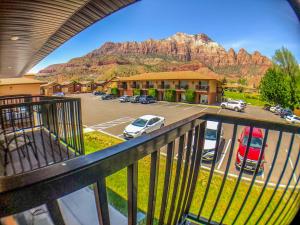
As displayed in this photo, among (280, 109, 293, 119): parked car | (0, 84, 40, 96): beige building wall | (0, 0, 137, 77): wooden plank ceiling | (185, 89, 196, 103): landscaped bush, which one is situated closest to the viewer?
(280, 109, 293, 119): parked car

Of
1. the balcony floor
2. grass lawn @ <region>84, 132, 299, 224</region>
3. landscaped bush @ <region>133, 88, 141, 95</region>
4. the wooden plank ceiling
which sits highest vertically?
the wooden plank ceiling

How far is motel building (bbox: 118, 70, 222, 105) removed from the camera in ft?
14.2

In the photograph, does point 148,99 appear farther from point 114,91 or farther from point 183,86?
point 114,91

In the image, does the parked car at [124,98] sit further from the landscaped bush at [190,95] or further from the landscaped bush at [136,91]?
the landscaped bush at [190,95]

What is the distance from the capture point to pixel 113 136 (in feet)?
14.8

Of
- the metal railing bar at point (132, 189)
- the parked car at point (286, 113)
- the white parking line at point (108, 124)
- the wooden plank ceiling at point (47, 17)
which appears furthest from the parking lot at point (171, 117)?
the wooden plank ceiling at point (47, 17)

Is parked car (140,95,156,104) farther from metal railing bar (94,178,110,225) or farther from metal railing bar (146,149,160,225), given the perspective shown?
metal railing bar (94,178,110,225)

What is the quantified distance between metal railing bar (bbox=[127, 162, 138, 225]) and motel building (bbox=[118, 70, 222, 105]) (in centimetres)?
378

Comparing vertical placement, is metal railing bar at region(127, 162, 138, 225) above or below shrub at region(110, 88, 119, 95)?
above

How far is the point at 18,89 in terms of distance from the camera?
309 inches

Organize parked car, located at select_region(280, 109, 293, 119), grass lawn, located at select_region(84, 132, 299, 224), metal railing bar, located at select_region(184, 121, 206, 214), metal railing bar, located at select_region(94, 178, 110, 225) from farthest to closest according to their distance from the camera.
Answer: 1. grass lawn, located at select_region(84, 132, 299, 224)
2. parked car, located at select_region(280, 109, 293, 119)
3. metal railing bar, located at select_region(184, 121, 206, 214)
4. metal railing bar, located at select_region(94, 178, 110, 225)

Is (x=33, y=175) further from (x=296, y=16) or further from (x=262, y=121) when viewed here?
(x=296, y=16)

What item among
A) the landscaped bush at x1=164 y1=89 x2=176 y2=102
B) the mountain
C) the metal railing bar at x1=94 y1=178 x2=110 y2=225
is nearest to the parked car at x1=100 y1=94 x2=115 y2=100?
the mountain

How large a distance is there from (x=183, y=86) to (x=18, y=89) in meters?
7.38
